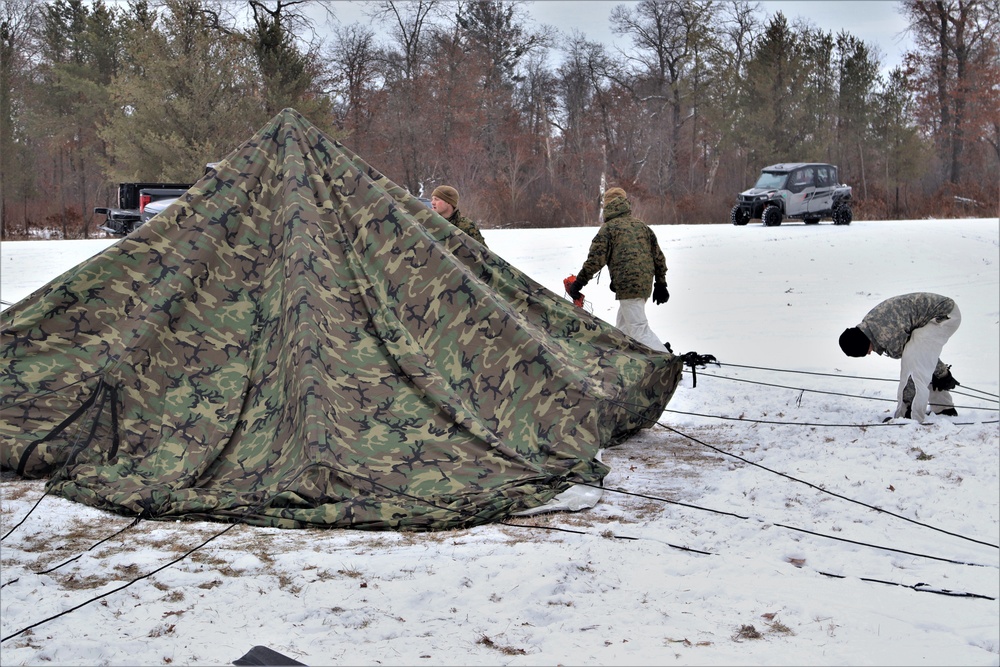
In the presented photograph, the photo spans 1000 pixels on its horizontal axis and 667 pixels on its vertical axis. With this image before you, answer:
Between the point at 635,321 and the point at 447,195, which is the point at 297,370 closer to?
the point at 447,195

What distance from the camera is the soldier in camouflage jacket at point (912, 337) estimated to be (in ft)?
22.0

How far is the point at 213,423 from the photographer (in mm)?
5191

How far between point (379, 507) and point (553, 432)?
1.33 m

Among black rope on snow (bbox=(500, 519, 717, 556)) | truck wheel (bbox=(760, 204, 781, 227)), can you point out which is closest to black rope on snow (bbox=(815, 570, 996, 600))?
black rope on snow (bbox=(500, 519, 717, 556))

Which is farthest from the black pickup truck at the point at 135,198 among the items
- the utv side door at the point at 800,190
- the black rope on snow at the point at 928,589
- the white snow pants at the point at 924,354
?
the utv side door at the point at 800,190

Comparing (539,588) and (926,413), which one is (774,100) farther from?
(539,588)

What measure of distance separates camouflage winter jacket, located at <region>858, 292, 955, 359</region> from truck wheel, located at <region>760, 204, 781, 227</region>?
1320 centimetres

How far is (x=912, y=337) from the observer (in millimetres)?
6781

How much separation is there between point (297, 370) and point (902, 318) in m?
4.25

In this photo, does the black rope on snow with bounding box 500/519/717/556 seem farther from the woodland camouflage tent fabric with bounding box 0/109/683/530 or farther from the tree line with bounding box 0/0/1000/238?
the tree line with bounding box 0/0/1000/238

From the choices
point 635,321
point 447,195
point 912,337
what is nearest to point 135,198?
point 447,195

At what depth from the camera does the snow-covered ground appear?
3.27m

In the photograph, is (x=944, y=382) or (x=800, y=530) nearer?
(x=800, y=530)

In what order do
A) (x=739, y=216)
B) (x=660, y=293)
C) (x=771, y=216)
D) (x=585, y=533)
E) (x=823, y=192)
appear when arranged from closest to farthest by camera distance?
(x=585, y=533)
(x=660, y=293)
(x=771, y=216)
(x=739, y=216)
(x=823, y=192)
